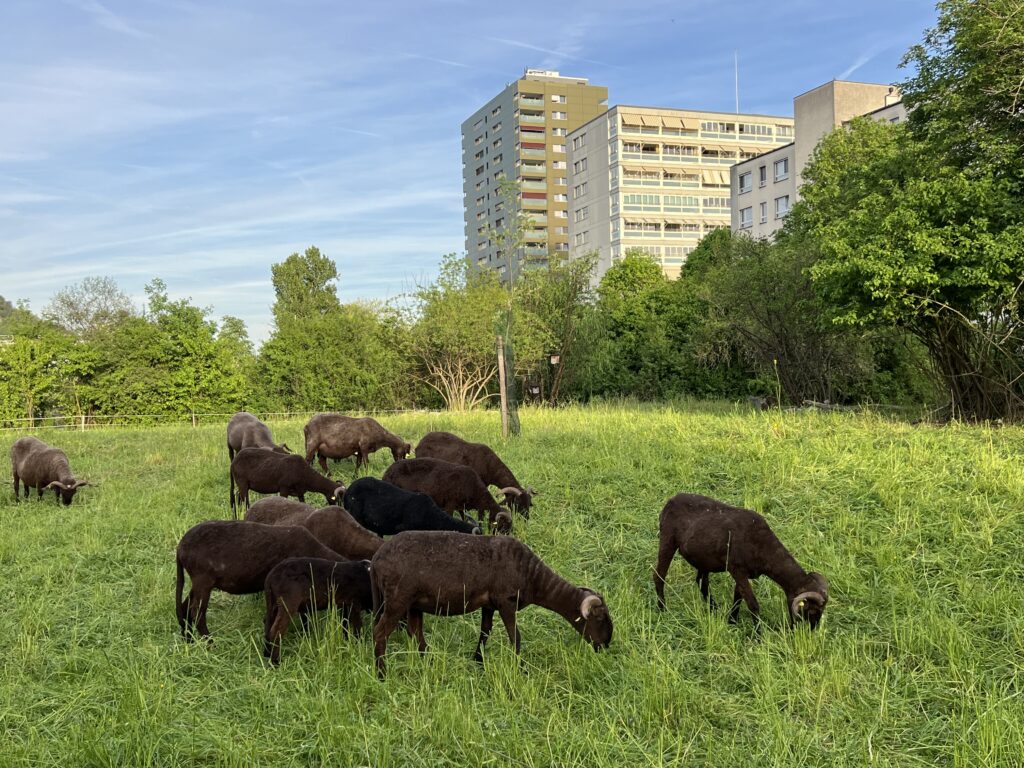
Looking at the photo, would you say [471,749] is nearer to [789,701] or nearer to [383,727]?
[383,727]

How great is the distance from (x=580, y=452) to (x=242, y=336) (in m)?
59.4

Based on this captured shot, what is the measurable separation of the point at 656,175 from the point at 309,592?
76.0 meters

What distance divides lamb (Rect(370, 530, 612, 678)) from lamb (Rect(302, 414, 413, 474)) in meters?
6.94

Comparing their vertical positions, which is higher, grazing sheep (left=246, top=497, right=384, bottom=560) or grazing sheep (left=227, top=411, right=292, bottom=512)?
grazing sheep (left=227, top=411, right=292, bottom=512)

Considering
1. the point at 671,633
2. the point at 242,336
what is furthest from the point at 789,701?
the point at 242,336

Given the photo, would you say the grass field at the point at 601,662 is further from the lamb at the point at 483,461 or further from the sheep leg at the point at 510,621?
the lamb at the point at 483,461

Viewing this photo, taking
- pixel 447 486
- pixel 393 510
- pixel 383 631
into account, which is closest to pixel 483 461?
pixel 447 486

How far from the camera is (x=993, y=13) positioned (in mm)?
12180

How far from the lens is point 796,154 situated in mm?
51781

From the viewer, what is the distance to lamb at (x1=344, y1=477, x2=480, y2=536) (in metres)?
6.55

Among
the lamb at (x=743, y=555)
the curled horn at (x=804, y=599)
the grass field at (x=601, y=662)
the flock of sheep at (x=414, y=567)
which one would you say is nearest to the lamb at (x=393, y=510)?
the flock of sheep at (x=414, y=567)

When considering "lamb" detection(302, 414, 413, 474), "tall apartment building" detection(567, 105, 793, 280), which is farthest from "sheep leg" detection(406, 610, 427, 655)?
"tall apartment building" detection(567, 105, 793, 280)

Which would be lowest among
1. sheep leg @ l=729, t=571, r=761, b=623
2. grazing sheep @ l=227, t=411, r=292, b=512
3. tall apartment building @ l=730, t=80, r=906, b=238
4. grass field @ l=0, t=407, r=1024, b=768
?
grass field @ l=0, t=407, r=1024, b=768

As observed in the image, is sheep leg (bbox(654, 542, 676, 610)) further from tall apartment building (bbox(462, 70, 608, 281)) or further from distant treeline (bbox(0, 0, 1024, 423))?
tall apartment building (bbox(462, 70, 608, 281))
